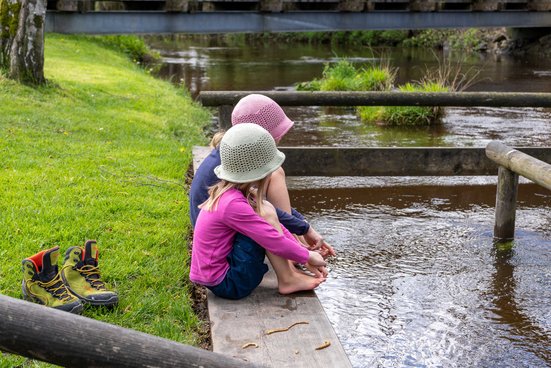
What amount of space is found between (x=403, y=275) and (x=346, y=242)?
87 centimetres

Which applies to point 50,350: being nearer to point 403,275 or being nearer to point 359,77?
point 403,275

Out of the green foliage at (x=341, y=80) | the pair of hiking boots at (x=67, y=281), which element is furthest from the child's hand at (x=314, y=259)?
the green foliage at (x=341, y=80)

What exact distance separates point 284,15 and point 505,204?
15984mm

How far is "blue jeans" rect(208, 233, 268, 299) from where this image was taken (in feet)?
12.9

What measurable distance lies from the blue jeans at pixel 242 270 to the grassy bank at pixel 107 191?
0.28m

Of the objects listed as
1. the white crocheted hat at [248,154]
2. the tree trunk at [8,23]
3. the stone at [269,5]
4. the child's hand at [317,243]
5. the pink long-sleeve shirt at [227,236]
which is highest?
the stone at [269,5]

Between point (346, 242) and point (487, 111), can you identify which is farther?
point (487, 111)

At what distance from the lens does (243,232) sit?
3898 millimetres

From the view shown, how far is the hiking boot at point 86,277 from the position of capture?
159 inches

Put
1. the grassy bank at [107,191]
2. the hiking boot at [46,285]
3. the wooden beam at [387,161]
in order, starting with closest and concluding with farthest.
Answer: the hiking boot at [46,285], the grassy bank at [107,191], the wooden beam at [387,161]

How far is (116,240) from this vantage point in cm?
513

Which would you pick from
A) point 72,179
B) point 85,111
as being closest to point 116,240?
point 72,179

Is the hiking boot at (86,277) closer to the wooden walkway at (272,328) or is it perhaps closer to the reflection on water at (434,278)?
the wooden walkway at (272,328)

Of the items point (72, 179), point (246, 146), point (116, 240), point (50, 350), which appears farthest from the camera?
point (72, 179)
